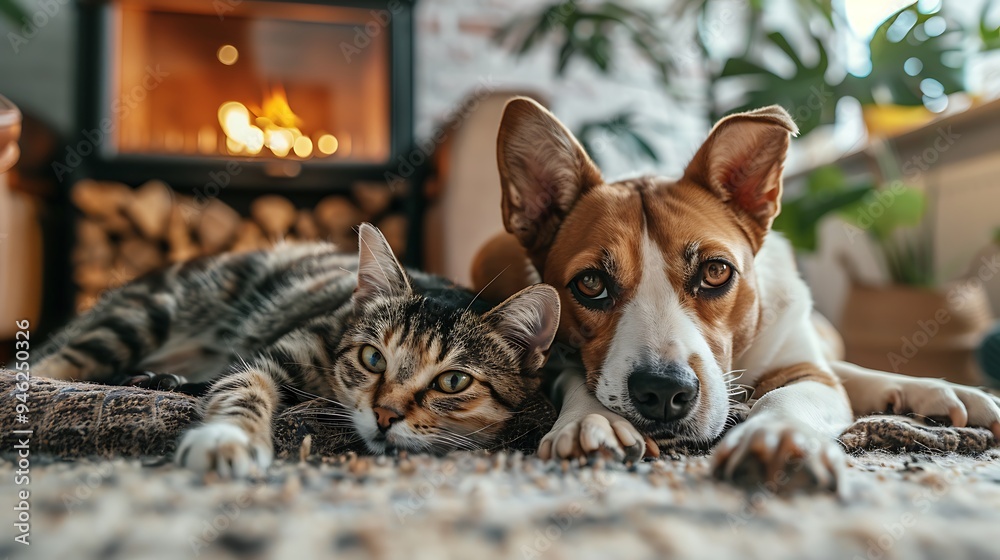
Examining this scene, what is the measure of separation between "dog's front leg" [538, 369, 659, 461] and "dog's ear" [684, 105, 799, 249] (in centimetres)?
57

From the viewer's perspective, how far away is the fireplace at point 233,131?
3.05 metres

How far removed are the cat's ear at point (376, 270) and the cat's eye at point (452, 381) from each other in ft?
0.72

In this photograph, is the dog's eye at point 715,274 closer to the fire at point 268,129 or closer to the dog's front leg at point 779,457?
the dog's front leg at point 779,457

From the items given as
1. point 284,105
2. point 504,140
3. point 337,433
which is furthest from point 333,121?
point 337,433

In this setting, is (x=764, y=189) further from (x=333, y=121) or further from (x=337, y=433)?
(x=333, y=121)

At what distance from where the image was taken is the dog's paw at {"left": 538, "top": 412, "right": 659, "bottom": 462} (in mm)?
925

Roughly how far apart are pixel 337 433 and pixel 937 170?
3293 millimetres

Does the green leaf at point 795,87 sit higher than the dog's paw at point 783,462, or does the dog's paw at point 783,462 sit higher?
the green leaf at point 795,87

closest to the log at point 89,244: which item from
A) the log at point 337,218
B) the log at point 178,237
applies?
the log at point 178,237

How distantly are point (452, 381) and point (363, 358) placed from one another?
0.18m

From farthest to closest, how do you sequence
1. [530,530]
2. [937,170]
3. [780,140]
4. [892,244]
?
1. [937,170]
2. [892,244]
3. [780,140]
4. [530,530]

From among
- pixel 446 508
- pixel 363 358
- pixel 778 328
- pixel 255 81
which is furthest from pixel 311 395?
pixel 255 81

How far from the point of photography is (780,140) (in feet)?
4.07

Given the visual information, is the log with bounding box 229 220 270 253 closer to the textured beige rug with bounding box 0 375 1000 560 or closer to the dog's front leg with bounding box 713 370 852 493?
the textured beige rug with bounding box 0 375 1000 560
